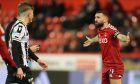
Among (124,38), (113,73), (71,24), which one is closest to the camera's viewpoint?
(124,38)

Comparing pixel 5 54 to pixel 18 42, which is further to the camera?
pixel 18 42

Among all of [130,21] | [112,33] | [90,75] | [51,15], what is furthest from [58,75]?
[51,15]

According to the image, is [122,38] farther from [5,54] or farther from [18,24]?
[5,54]

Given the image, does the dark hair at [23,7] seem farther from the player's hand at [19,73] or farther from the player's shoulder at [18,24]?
the player's hand at [19,73]

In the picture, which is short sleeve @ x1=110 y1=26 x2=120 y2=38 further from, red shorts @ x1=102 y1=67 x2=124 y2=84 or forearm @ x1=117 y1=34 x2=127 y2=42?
red shorts @ x1=102 y1=67 x2=124 y2=84

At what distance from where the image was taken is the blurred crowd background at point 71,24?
13539 mm

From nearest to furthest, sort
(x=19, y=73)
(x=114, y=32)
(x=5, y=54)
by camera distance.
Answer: (x=5, y=54), (x=19, y=73), (x=114, y=32)

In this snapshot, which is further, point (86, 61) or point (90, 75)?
point (86, 61)

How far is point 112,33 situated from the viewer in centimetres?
778

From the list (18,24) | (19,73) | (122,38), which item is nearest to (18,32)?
(18,24)

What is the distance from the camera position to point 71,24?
14734 millimetres

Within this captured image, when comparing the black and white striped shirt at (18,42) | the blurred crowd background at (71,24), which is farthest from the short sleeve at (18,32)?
the blurred crowd background at (71,24)

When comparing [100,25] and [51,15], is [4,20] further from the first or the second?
[100,25]

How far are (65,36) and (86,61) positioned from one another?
1.84 m
